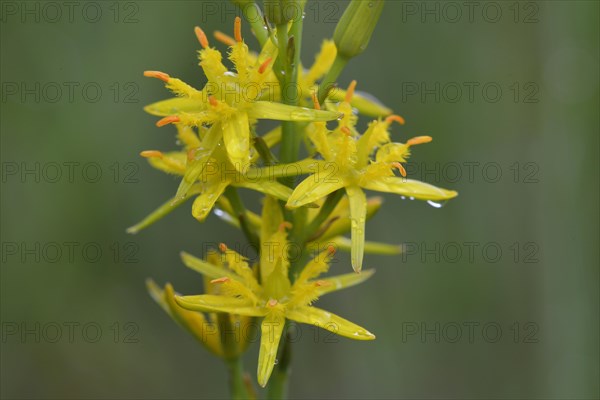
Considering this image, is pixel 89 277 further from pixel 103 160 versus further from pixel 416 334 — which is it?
pixel 416 334

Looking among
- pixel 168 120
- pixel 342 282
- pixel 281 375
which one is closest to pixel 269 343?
pixel 281 375

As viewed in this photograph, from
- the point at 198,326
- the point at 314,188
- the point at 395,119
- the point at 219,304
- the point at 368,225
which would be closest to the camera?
the point at 314,188

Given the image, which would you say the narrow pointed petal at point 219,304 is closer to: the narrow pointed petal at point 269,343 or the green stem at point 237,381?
the narrow pointed petal at point 269,343

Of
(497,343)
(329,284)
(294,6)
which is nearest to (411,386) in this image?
(497,343)

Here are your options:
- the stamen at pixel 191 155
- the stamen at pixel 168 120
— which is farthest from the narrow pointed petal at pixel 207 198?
the stamen at pixel 168 120

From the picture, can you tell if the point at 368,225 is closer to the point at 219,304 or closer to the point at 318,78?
the point at 318,78
